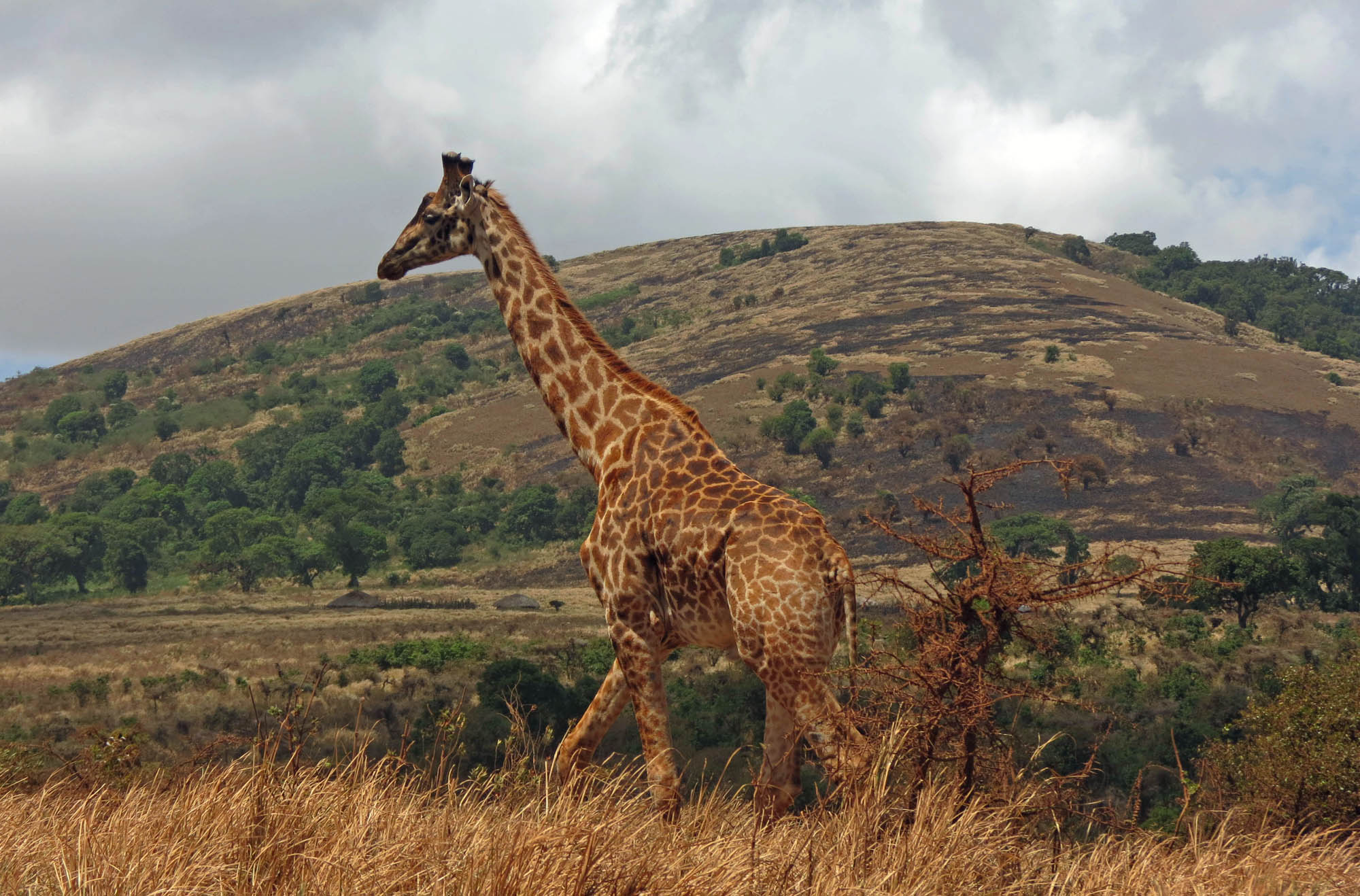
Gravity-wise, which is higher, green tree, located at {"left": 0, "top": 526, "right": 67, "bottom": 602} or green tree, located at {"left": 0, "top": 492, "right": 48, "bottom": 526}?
green tree, located at {"left": 0, "top": 492, "right": 48, "bottom": 526}

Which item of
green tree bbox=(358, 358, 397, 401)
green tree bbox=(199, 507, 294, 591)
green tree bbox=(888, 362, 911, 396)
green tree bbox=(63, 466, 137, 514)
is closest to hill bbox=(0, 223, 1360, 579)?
green tree bbox=(888, 362, 911, 396)

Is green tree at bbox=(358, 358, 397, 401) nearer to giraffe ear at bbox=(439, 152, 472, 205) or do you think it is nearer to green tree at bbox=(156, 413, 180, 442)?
green tree at bbox=(156, 413, 180, 442)

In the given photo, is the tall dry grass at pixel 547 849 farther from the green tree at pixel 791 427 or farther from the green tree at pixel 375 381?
the green tree at pixel 375 381

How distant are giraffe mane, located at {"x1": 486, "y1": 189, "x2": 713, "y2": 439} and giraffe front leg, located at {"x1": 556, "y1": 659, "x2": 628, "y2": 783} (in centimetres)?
221

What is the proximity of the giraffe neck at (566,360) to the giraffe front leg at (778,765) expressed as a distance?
7.92 feet

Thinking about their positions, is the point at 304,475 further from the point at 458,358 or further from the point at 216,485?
the point at 458,358

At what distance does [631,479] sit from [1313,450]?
430ft

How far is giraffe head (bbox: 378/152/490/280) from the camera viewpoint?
11148 millimetres

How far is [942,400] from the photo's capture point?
448 feet

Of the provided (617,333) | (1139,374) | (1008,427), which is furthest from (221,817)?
(617,333)

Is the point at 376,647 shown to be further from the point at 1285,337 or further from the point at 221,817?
the point at 1285,337

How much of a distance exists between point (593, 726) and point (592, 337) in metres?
3.50

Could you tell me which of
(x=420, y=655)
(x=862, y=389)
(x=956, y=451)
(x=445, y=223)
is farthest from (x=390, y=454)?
(x=445, y=223)

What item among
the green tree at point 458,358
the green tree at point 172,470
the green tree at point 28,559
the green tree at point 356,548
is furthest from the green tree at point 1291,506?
the green tree at point 172,470
